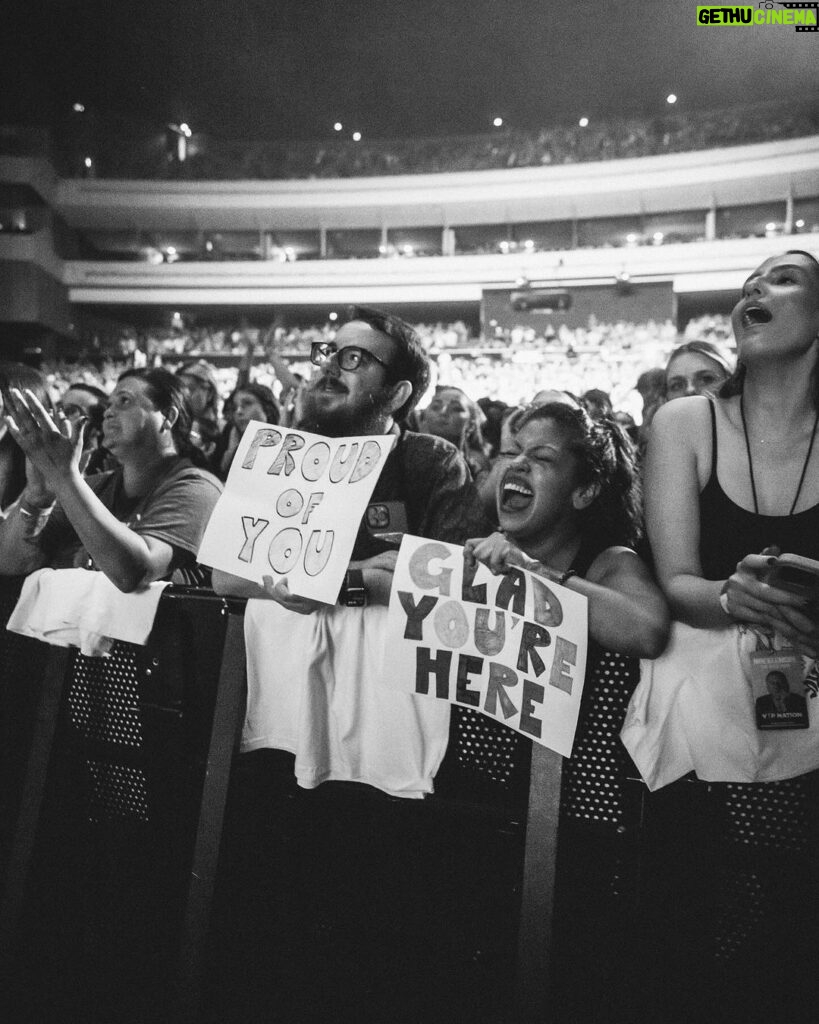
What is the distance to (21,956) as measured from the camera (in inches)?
78.2

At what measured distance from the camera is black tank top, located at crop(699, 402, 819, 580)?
168cm

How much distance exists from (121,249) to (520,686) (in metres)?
23.4

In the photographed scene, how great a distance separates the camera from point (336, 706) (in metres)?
1.74

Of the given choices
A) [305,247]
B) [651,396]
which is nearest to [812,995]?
[651,396]

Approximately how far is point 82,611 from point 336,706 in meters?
0.67

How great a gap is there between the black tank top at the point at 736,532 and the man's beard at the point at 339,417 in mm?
951

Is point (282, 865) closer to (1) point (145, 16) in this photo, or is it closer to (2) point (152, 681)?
(2) point (152, 681)

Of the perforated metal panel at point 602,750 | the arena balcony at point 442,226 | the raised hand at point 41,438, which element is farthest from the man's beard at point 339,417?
the arena balcony at point 442,226

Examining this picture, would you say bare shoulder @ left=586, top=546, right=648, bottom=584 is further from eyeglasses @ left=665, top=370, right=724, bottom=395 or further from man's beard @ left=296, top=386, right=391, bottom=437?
eyeglasses @ left=665, top=370, right=724, bottom=395

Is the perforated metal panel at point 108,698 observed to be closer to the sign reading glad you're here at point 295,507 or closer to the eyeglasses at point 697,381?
the sign reading glad you're here at point 295,507

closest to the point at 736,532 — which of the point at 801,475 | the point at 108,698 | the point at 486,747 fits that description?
the point at 801,475

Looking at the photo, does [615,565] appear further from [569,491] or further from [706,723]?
[706,723]

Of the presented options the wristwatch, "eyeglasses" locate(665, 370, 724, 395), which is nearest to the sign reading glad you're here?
the wristwatch

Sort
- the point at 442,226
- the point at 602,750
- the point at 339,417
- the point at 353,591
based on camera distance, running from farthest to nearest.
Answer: the point at 442,226, the point at 339,417, the point at 353,591, the point at 602,750
